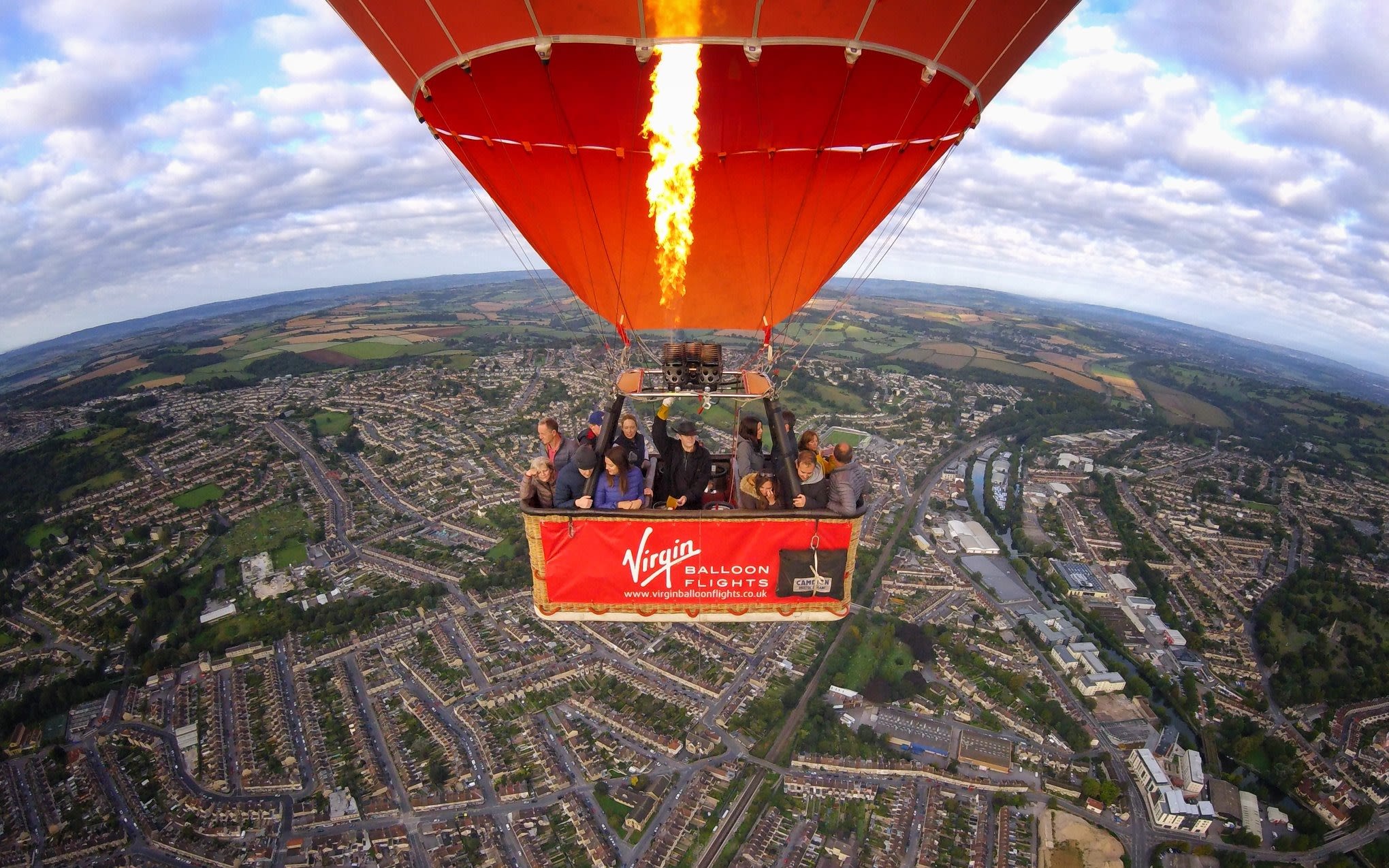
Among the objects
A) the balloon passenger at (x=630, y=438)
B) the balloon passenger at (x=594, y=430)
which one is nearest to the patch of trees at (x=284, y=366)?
the balloon passenger at (x=594, y=430)

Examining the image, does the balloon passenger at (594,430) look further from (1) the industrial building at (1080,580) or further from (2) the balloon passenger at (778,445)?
(1) the industrial building at (1080,580)

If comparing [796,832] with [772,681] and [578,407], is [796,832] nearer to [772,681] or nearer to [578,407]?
[772,681]

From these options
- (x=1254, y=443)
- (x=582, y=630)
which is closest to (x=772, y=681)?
(x=582, y=630)

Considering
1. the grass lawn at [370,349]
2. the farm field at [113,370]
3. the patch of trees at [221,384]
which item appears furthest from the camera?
the grass lawn at [370,349]

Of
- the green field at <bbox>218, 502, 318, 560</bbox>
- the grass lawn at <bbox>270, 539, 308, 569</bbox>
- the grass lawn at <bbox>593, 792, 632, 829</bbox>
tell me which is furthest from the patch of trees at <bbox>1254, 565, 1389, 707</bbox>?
the green field at <bbox>218, 502, 318, 560</bbox>

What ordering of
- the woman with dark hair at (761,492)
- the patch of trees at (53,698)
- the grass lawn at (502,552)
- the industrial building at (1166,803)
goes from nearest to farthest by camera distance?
1. the woman with dark hair at (761,492)
2. the industrial building at (1166,803)
3. the patch of trees at (53,698)
4. the grass lawn at (502,552)

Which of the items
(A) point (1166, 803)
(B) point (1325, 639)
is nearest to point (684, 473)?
(A) point (1166, 803)

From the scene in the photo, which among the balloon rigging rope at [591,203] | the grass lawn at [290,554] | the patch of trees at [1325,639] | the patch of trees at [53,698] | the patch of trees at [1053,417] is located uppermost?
the balloon rigging rope at [591,203]
